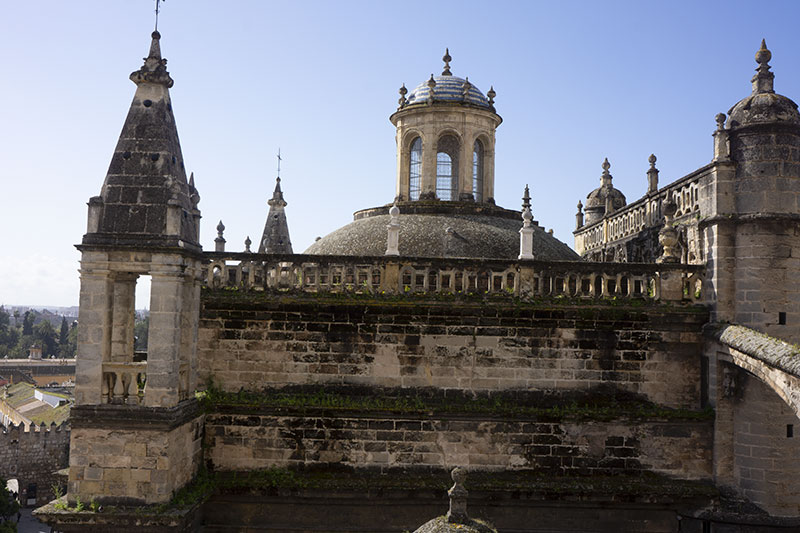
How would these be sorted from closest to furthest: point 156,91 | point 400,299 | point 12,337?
1. point 156,91
2. point 400,299
3. point 12,337

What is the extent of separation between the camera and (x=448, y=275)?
44.6ft

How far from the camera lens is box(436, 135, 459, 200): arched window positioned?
19.6m

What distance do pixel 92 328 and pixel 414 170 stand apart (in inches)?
421

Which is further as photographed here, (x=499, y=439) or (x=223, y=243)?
(x=223, y=243)

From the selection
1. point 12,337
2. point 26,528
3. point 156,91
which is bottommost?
point 26,528

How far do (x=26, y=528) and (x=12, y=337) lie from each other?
95.9 meters

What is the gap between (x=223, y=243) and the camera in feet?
76.4

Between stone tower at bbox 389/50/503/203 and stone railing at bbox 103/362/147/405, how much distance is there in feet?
32.8

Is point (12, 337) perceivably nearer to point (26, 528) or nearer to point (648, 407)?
point (26, 528)

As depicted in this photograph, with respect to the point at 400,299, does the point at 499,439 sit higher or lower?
lower

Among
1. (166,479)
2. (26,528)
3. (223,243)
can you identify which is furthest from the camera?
(26,528)

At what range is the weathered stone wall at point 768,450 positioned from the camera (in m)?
12.8

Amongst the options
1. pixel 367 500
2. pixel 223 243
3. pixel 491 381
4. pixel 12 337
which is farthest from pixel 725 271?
pixel 12 337

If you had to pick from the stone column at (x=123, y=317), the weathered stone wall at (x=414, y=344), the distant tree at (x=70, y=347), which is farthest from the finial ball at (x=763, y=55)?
the distant tree at (x=70, y=347)
